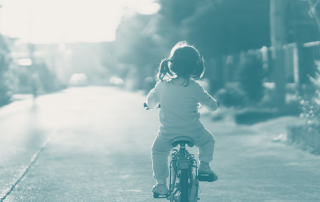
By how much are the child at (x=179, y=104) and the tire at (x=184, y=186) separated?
0.24 metres

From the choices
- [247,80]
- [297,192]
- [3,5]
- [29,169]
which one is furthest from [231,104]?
[3,5]

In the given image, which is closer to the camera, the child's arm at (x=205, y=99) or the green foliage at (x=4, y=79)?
the child's arm at (x=205, y=99)

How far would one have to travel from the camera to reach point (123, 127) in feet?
50.0

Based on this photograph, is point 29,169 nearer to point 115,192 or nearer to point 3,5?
point 115,192

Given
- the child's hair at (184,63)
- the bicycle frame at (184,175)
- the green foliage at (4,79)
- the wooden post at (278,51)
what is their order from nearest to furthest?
the bicycle frame at (184,175) < the child's hair at (184,63) < the wooden post at (278,51) < the green foliage at (4,79)

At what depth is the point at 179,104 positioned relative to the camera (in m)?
4.81

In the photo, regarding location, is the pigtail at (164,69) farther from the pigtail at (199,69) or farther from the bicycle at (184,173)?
the bicycle at (184,173)

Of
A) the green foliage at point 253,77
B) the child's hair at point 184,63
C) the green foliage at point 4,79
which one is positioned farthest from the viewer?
the green foliage at point 4,79

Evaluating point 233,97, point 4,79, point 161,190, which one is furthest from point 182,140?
point 4,79

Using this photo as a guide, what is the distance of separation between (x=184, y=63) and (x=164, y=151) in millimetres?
793

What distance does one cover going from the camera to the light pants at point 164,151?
15.8 feet

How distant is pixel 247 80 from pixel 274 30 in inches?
105

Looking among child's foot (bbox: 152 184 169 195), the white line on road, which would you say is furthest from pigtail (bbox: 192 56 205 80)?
the white line on road

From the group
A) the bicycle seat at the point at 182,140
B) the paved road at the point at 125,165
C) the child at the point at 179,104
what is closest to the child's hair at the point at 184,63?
the child at the point at 179,104
